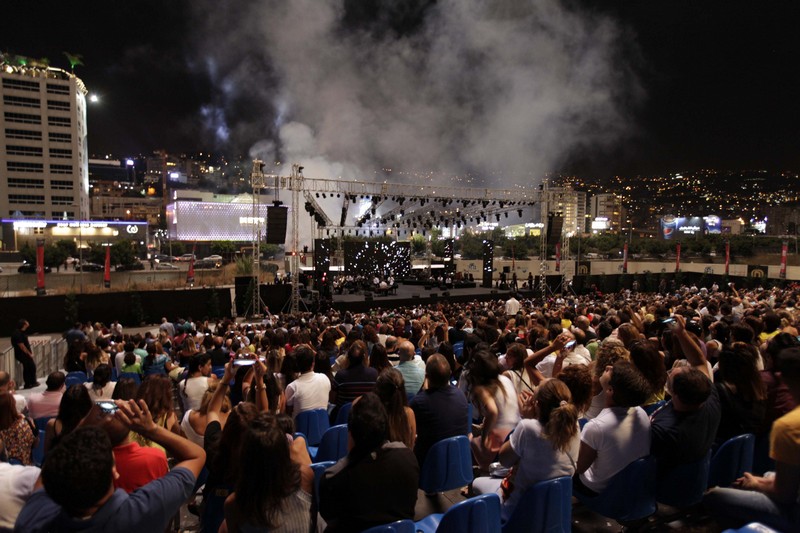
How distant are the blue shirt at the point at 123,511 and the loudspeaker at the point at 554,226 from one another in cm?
2427

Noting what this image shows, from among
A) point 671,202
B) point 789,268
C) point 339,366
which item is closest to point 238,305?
point 339,366

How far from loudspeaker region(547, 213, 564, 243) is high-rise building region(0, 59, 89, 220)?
56.6 m

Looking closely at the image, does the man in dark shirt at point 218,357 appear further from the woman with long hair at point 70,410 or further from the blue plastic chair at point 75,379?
the woman with long hair at point 70,410

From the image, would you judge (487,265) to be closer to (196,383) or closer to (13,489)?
(196,383)

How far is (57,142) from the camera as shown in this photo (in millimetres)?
56312

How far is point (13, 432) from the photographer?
126 inches

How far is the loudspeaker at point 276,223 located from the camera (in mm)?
18281

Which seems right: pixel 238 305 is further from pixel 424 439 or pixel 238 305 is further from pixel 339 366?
pixel 424 439

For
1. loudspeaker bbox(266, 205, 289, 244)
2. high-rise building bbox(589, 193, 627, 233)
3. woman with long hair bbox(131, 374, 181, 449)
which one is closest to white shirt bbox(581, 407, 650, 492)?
woman with long hair bbox(131, 374, 181, 449)

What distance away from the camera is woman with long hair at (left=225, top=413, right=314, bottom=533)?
75.2 inches

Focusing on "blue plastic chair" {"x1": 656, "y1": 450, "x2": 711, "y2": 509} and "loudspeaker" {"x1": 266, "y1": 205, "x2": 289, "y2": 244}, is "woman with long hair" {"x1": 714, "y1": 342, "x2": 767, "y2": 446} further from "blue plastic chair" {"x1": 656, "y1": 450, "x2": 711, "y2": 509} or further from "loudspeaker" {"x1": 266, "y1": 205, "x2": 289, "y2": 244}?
"loudspeaker" {"x1": 266, "y1": 205, "x2": 289, "y2": 244}

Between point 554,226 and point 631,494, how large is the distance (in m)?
23.1

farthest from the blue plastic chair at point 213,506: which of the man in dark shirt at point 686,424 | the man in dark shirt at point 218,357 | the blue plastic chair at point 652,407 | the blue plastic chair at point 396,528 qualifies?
the man in dark shirt at point 218,357

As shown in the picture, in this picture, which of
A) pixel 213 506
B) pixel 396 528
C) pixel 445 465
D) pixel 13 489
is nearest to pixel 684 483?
pixel 445 465
